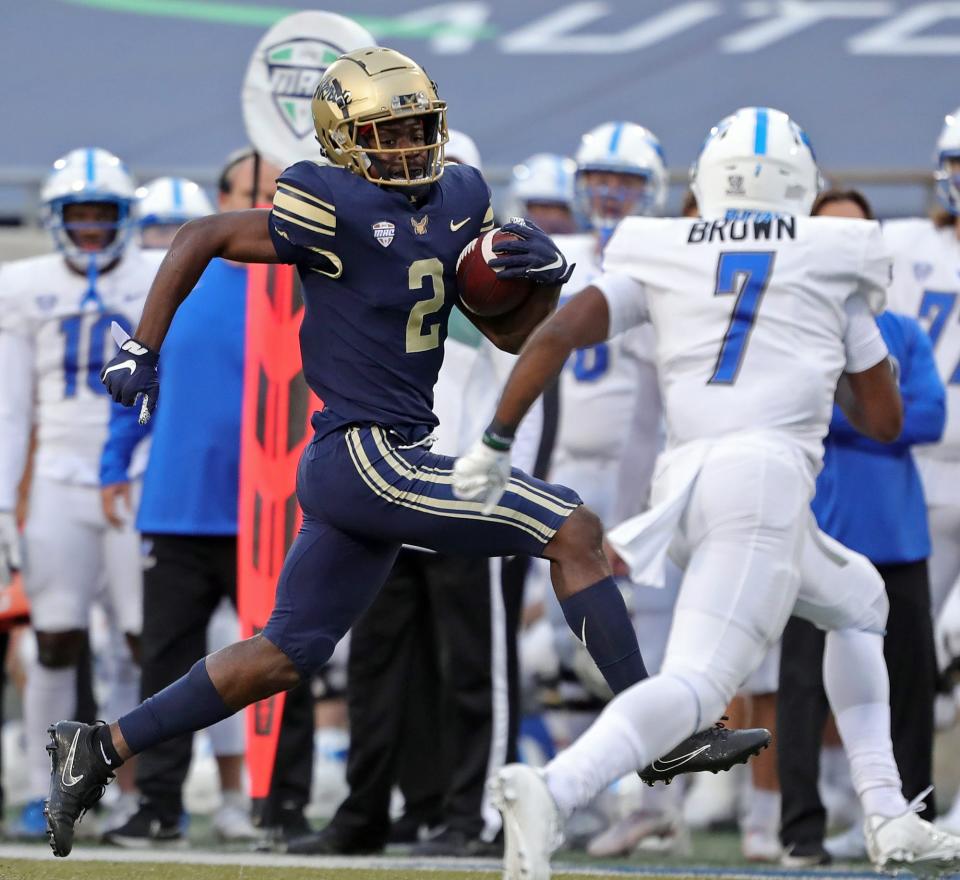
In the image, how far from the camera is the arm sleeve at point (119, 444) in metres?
6.25

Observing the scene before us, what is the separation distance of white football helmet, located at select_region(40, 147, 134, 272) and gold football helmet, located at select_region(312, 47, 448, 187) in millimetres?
2343

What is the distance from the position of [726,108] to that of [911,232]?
607cm

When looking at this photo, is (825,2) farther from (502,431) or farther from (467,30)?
(502,431)

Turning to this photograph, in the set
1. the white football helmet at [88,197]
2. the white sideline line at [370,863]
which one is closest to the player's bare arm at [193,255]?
the white sideline line at [370,863]

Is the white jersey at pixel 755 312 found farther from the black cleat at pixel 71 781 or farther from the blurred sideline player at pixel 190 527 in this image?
the blurred sideline player at pixel 190 527

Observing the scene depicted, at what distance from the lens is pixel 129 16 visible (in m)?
13.0

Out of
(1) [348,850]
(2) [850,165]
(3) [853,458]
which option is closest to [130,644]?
(1) [348,850]

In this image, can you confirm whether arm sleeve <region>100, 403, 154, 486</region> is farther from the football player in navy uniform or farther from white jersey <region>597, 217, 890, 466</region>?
white jersey <region>597, 217, 890, 466</region>

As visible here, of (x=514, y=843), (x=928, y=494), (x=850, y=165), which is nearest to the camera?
(x=514, y=843)

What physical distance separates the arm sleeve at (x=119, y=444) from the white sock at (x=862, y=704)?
245 cm

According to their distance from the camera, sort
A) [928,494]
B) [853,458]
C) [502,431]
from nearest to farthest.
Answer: [502,431] < [853,458] < [928,494]

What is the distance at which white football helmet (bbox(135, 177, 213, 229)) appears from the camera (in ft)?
26.5

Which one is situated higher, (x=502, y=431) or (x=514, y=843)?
(x=502, y=431)

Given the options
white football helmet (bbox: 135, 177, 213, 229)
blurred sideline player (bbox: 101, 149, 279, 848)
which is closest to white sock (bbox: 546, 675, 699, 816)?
blurred sideline player (bbox: 101, 149, 279, 848)
